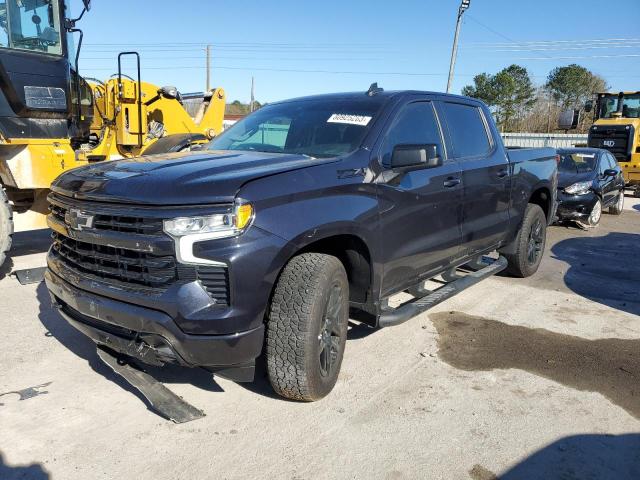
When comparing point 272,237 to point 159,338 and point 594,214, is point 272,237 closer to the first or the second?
point 159,338

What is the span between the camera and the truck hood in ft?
9.43

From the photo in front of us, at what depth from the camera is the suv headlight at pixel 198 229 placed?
9.22 ft

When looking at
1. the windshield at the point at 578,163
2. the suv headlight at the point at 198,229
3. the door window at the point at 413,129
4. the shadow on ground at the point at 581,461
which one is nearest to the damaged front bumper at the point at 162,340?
the suv headlight at the point at 198,229

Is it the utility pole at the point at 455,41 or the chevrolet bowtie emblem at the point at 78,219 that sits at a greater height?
the utility pole at the point at 455,41

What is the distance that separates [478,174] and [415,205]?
124 centimetres

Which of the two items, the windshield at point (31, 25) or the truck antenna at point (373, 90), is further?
the windshield at point (31, 25)

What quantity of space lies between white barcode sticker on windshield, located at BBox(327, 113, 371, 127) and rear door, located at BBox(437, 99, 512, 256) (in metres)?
1.02

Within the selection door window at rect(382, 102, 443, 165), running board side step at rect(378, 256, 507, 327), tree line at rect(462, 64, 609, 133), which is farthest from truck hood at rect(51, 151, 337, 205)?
tree line at rect(462, 64, 609, 133)

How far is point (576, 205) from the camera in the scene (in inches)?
407

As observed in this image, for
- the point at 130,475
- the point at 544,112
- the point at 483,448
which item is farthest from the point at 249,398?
the point at 544,112

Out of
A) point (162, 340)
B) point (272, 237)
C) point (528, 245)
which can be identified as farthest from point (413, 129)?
point (528, 245)

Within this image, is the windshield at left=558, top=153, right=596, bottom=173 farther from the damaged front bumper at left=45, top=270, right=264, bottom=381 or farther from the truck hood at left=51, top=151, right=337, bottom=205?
the damaged front bumper at left=45, top=270, right=264, bottom=381

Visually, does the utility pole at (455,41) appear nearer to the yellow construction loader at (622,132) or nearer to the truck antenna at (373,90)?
the yellow construction loader at (622,132)

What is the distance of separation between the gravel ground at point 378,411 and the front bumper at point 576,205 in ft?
18.4
